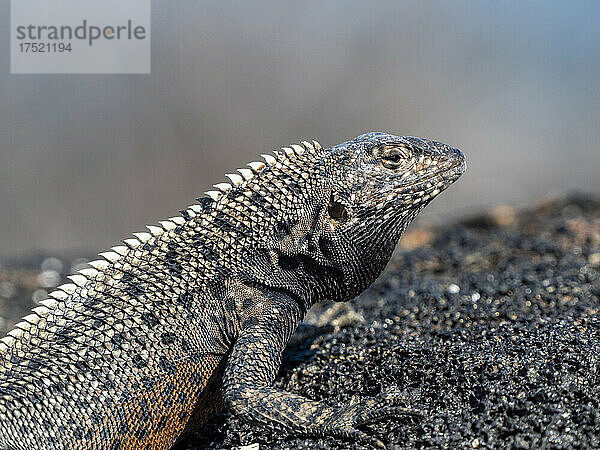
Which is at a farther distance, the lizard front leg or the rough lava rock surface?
the lizard front leg

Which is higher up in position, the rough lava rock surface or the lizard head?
the lizard head

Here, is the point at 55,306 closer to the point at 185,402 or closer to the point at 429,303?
the point at 185,402

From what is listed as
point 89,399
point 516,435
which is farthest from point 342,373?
point 89,399

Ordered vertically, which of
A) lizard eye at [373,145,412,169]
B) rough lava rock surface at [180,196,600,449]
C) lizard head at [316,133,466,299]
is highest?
lizard eye at [373,145,412,169]

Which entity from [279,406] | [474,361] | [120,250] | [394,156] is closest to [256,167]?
[394,156]

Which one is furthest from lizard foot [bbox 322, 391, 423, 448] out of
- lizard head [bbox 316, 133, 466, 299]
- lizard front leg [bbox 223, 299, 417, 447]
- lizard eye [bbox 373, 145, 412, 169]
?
lizard eye [bbox 373, 145, 412, 169]

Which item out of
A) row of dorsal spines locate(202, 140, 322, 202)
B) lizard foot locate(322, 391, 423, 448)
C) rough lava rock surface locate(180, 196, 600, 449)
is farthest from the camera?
row of dorsal spines locate(202, 140, 322, 202)

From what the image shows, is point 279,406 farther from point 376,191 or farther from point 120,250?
point 376,191

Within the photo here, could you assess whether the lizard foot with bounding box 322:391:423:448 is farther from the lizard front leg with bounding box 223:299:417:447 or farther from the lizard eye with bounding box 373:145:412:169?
the lizard eye with bounding box 373:145:412:169
